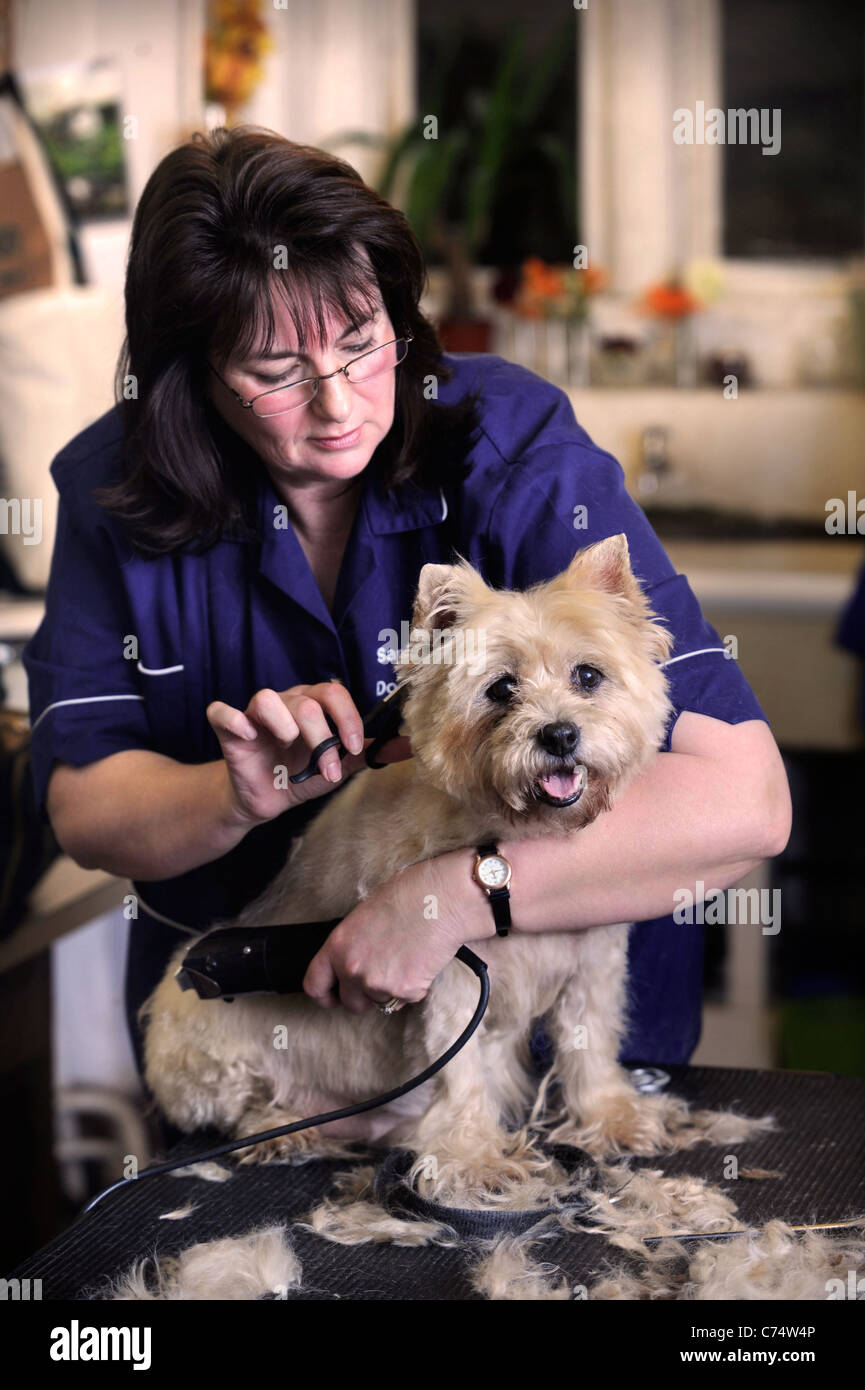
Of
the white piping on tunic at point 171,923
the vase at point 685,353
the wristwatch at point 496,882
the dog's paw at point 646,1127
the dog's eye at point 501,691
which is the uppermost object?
the vase at point 685,353

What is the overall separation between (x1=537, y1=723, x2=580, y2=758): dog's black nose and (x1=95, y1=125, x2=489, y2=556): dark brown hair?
323 mm

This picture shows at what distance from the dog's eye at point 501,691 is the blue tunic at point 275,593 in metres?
0.17

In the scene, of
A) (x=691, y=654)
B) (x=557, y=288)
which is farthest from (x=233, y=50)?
(x=691, y=654)

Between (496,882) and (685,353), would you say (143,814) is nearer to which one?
(496,882)

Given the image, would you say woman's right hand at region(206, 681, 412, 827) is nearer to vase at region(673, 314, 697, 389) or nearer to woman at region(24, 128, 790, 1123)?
woman at region(24, 128, 790, 1123)

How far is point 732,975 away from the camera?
314 cm

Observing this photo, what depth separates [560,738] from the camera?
1.03 m

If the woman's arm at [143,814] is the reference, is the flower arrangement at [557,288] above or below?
above

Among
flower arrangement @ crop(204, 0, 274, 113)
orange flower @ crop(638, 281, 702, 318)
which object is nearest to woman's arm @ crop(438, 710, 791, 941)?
orange flower @ crop(638, 281, 702, 318)

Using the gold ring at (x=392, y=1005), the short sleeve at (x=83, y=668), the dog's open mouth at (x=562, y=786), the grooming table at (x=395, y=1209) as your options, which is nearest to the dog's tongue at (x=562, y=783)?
the dog's open mouth at (x=562, y=786)

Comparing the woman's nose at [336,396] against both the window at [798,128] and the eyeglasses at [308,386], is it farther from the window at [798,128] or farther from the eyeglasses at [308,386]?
the window at [798,128]

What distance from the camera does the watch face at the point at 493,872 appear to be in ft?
3.49

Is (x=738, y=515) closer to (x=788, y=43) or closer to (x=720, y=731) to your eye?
(x=788, y=43)
